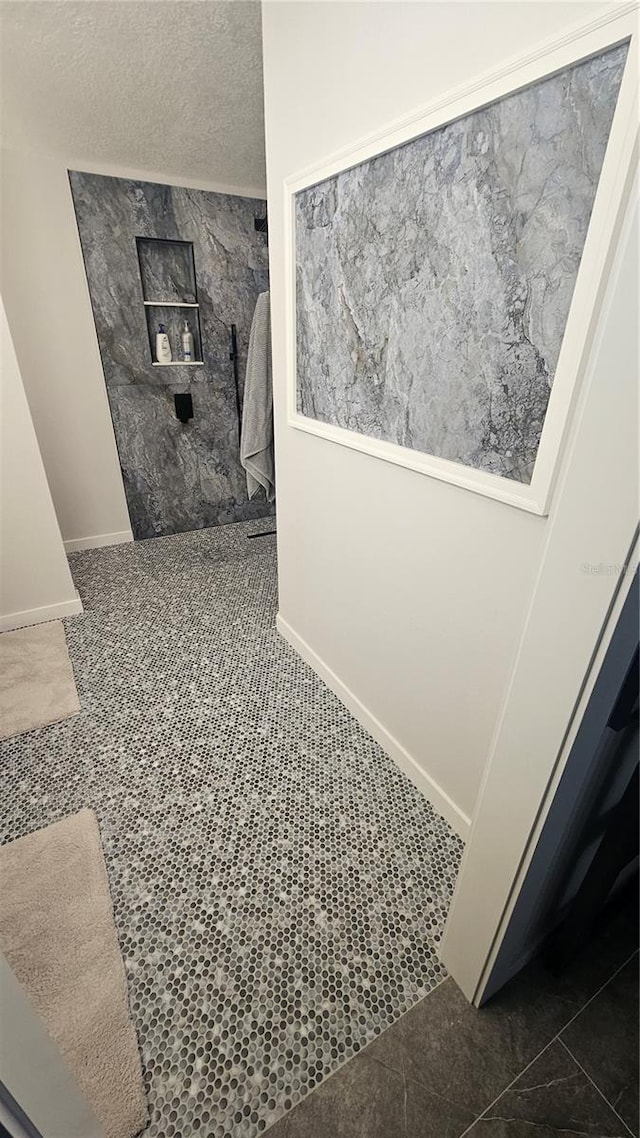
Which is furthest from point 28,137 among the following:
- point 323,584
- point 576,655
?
point 576,655

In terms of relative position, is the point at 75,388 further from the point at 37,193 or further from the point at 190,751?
the point at 190,751

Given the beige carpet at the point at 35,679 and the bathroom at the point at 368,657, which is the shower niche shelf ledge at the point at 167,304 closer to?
the bathroom at the point at 368,657

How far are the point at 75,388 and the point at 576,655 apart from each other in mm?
3138

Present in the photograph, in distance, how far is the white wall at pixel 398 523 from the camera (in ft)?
3.33

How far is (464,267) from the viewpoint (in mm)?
1043

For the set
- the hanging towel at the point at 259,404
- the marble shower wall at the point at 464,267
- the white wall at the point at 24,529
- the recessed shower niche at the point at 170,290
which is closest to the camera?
the marble shower wall at the point at 464,267

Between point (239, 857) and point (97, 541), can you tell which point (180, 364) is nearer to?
point (97, 541)

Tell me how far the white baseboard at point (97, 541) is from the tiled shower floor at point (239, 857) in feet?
3.69

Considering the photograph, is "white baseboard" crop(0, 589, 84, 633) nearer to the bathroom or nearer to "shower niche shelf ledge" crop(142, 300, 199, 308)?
the bathroom

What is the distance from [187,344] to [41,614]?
6.27ft

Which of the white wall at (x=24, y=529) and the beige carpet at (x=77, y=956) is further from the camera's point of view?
the white wall at (x=24, y=529)

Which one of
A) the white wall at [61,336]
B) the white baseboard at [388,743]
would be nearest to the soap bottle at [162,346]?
the white wall at [61,336]

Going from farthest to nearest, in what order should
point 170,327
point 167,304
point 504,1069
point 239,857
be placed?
point 170,327 < point 167,304 < point 239,857 < point 504,1069

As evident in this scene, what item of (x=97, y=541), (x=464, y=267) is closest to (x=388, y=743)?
(x=464, y=267)
